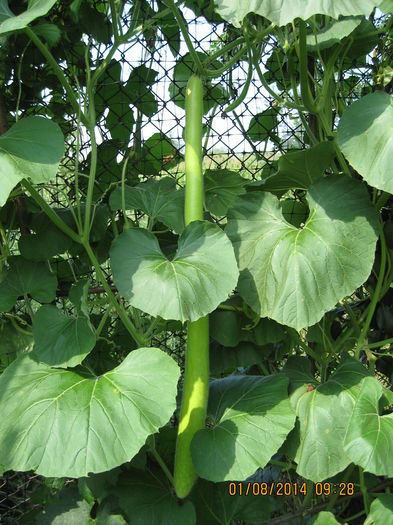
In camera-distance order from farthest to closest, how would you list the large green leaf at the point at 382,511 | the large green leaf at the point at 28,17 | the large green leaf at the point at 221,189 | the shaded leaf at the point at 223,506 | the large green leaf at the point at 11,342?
the large green leaf at the point at 221,189, the large green leaf at the point at 11,342, the shaded leaf at the point at 223,506, the large green leaf at the point at 382,511, the large green leaf at the point at 28,17

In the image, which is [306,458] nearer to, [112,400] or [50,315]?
[112,400]

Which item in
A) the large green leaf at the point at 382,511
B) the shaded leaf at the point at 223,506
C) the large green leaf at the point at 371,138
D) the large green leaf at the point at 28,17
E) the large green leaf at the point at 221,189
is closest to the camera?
the large green leaf at the point at 28,17

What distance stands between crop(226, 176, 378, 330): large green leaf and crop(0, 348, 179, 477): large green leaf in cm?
28

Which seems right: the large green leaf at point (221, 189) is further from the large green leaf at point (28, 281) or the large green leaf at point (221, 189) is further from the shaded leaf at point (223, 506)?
the shaded leaf at point (223, 506)

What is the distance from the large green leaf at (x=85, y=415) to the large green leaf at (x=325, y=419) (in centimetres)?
35

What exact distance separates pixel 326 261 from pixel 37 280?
29.3 inches

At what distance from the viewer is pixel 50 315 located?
1.35m

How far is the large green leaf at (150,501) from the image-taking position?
1331 millimetres

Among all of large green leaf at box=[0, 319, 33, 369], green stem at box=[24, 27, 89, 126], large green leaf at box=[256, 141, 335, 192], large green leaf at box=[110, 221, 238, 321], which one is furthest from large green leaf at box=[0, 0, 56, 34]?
large green leaf at box=[0, 319, 33, 369]

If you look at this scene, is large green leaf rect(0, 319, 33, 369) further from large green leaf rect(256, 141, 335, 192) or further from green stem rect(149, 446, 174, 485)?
large green leaf rect(256, 141, 335, 192)

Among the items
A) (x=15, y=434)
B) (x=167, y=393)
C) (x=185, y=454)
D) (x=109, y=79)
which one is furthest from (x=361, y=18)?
(x=15, y=434)

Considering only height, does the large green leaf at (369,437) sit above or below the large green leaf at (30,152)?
below

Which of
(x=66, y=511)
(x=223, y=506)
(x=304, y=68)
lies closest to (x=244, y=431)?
(x=223, y=506)
